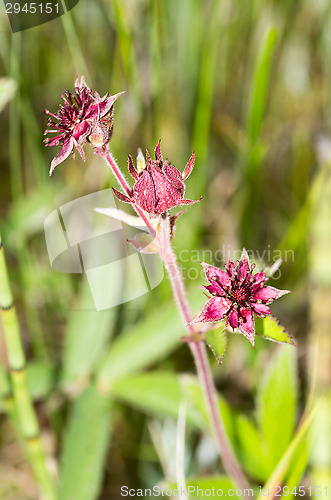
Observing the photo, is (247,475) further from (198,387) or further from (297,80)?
(297,80)

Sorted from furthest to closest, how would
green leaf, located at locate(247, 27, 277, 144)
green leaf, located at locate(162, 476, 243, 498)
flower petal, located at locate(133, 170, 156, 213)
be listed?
green leaf, located at locate(247, 27, 277, 144), green leaf, located at locate(162, 476, 243, 498), flower petal, located at locate(133, 170, 156, 213)

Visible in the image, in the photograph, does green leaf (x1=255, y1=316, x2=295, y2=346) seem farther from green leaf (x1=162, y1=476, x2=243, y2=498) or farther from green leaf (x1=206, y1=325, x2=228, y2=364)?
green leaf (x1=162, y1=476, x2=243, y2=498)

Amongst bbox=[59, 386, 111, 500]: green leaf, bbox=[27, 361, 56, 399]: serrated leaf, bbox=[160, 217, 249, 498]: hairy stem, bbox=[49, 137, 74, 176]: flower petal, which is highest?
bbox=[49, 137, 74, 176]: flower petal

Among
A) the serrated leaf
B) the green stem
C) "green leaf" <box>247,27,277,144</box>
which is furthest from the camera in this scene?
the serrated leaf

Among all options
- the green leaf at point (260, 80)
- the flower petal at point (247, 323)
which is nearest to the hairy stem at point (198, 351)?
the flower petal at point (247, 323)

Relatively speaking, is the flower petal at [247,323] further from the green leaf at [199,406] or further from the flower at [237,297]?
the green leaf at [199,406]

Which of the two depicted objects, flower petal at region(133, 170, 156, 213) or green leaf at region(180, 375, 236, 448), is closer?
flower petal at region(133, 170, 156, 213)

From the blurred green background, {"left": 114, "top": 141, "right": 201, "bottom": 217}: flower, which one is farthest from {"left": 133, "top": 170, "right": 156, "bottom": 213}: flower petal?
the blurred green background
